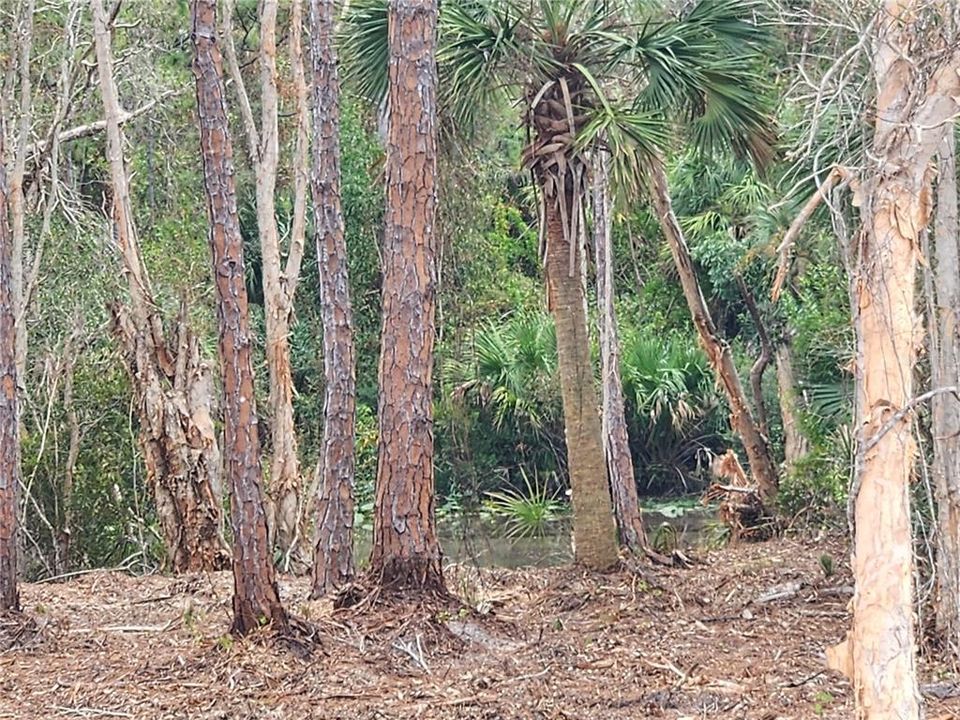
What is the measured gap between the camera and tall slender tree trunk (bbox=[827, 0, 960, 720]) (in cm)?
426

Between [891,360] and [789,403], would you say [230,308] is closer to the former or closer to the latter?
[891,360]

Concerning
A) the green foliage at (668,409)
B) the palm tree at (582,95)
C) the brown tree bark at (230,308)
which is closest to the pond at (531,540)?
the green foliage at (668,409)

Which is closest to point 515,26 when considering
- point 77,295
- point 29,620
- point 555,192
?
point 555,192

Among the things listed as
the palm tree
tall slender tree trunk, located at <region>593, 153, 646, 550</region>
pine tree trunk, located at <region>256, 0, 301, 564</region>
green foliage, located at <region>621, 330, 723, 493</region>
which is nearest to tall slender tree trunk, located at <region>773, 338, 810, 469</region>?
green foliage, located at <region>621, 330, 723, 493</region>

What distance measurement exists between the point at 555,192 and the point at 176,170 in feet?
27.3

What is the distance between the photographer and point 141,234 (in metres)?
16.0

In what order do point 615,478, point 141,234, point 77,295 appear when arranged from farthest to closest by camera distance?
1. point 141,234
2. point 77,295
3. point 615,478

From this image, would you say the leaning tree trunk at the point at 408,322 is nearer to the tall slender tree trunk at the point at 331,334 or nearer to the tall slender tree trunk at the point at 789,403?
the tall slender tree trunk at the point at 331,334

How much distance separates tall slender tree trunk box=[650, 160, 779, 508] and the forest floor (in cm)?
350

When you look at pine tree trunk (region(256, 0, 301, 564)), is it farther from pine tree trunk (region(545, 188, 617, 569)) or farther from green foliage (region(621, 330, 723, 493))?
green foliage (region(621, 330, 723, 493))

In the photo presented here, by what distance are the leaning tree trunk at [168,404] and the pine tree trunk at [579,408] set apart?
375 cm

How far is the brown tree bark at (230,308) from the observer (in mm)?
6879

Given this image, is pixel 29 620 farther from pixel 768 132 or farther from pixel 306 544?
pixel 768 132

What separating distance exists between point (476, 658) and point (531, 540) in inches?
377
